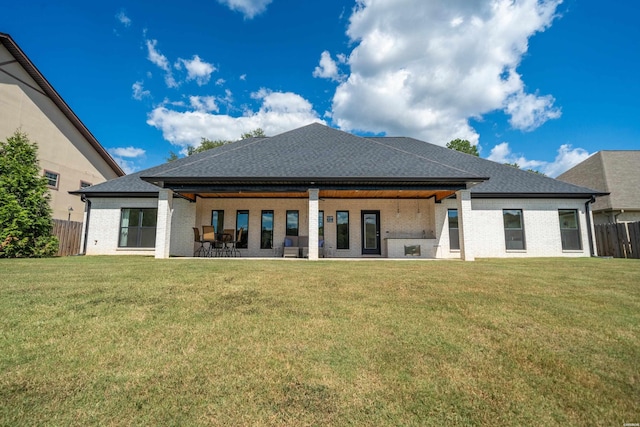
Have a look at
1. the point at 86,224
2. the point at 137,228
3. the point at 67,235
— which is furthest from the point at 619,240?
the point at 67,235

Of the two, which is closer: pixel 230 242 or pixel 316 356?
pixel 316 356

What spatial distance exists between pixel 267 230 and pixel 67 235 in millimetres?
9127

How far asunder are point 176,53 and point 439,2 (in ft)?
47.3

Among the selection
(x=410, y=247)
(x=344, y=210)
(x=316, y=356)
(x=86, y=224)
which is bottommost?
(x=316, y=356)

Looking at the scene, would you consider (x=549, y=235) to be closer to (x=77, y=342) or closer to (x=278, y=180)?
(x=278, y=180)

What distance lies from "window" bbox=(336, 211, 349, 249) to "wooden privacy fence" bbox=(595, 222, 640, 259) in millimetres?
11939

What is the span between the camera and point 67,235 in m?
13.4

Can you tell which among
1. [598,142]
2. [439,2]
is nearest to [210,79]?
[439,2]

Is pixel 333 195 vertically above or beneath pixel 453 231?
above

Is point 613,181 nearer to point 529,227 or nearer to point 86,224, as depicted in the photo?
point 529,227

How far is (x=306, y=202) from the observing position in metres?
14.5

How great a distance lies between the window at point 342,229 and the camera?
1433cm

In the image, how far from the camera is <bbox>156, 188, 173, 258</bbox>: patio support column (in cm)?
1094

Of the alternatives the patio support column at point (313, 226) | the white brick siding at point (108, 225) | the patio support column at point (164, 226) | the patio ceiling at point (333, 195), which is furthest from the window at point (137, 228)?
the patio support column at point (313, 226)
